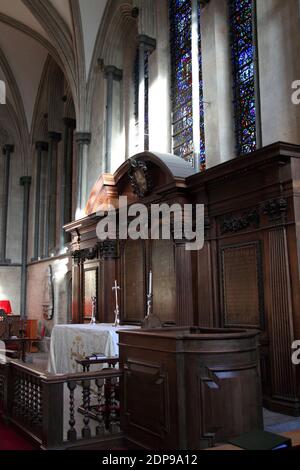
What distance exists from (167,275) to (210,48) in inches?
159

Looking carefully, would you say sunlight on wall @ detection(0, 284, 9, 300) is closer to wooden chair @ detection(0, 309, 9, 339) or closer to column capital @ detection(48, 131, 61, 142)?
wooden chair @ detection(0, 309, 9, 339)

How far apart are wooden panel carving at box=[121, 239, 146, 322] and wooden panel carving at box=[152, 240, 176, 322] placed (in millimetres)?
403

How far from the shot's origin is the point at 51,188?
16656 millimetres

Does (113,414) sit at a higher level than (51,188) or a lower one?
lower

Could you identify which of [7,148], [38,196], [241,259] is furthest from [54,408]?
[7,148]

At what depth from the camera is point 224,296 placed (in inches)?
259

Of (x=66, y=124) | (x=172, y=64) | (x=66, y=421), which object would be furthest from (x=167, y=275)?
(x=66, y=124)

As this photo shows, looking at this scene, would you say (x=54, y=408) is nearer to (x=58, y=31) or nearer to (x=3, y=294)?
(x=58, y=31)

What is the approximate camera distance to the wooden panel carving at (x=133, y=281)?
27.9ft

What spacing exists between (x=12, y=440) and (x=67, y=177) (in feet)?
37.7

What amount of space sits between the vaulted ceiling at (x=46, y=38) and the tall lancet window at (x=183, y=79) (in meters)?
2.85

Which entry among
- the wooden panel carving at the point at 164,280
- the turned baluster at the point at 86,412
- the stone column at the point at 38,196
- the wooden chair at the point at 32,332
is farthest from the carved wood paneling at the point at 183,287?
the stone column at the point at 38,196

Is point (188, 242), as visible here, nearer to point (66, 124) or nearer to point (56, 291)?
point (56, 291)

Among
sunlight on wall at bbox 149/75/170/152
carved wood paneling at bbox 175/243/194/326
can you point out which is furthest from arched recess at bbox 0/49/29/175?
carved wood paneling at bbox 175/243/194/326
